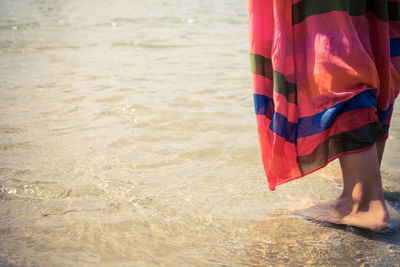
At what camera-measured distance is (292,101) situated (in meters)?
1.45

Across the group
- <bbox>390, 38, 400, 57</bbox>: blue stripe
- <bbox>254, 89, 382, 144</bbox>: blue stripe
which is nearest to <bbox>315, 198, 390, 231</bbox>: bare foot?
<bbox>254, 89, 382, 144</bbox>: blue stripe

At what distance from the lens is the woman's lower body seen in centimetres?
132

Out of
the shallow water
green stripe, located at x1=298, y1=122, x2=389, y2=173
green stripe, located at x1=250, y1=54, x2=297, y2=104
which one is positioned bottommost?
the shallow water

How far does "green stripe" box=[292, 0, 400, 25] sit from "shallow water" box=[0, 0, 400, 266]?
82cm

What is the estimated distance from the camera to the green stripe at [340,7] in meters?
1.31

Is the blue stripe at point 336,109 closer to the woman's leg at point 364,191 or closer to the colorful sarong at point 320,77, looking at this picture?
the colorful sarong at point 320,77

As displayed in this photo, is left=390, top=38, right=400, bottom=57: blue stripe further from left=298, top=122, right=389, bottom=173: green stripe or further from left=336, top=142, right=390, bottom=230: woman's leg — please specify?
left=336, top=142, right=390, bottom=230: woman's leg

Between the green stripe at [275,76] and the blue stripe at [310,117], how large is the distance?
0.08 m

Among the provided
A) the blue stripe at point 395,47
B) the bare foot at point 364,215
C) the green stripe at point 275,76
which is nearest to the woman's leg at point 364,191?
the bare foot at point 364,215

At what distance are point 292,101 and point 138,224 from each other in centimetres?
79

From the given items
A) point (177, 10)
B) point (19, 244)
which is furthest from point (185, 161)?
point (177, 10)

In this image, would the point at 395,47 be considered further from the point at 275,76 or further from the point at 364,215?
the point at 364,215

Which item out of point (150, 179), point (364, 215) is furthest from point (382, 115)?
point (150, 179)

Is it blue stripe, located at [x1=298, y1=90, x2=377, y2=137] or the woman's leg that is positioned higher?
blue stripe, located at [x1=298, y1=90, x2=377, y2=137]
